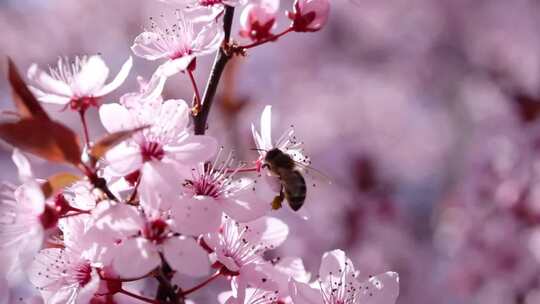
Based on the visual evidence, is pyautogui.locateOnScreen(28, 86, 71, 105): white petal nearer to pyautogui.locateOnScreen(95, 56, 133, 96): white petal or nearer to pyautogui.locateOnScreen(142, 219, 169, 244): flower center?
pyautogui.locateOnScreen(95, 56, 133, 96): white petal

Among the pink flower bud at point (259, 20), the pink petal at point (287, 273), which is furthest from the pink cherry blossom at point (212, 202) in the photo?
the pink flower bud at point (259, 20)

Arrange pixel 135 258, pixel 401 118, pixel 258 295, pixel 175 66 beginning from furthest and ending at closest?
pixel 401 118 → pixel 258 295 → pixel 175 66 → pixel 135 258

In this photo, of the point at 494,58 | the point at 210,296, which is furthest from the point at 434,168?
the point at 210,296

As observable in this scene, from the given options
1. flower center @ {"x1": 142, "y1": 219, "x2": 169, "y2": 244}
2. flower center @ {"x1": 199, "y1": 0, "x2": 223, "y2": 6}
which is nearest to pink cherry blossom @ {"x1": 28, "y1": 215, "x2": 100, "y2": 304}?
flower center @ {"x1": 142, "y1": 219, "x2": 169, "y2": 244}

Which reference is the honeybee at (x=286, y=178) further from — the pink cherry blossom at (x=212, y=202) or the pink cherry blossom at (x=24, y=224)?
the pink cherry blossom at (x=24, y=224)

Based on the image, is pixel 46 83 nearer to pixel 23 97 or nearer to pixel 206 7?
pixel 23 97

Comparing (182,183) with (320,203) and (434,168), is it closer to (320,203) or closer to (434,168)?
(320,203)

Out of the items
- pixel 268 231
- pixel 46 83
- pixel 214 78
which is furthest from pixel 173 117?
pixel 268 231
